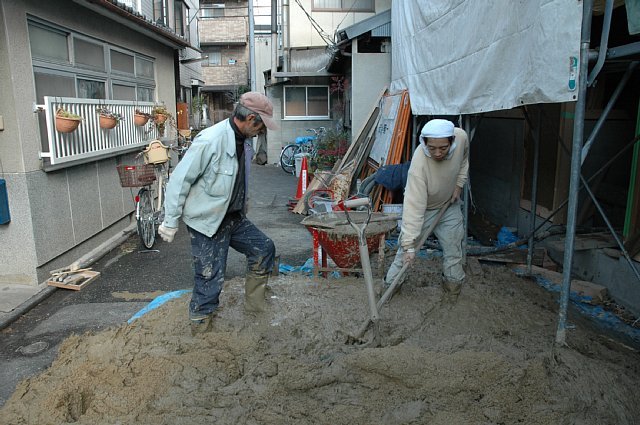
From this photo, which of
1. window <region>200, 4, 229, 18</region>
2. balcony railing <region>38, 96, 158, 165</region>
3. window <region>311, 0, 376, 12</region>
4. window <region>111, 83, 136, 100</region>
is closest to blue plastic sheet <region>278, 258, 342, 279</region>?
balcony railing <region>38, 96, 158, 165</region>

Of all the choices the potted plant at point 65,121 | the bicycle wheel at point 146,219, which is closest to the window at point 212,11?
the bicycle wheel at point 146,219

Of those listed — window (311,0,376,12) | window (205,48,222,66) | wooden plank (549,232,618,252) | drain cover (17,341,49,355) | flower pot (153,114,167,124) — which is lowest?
drain cover (17,341,49,355)

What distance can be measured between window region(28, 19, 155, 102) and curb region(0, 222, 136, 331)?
7.05 feet

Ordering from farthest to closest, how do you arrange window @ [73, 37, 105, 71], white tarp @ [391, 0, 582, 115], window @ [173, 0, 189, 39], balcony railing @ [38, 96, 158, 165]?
1. window @ [173, 0, 189, 39]
2. window @ [73, 37, 105, 71]
3. balcony railing @ [38, 96, 158, 165]
4. white tarp @ [391, 0, 582, 115]

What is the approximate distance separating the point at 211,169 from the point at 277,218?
6468mm

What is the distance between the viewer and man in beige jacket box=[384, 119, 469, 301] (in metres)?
4.25

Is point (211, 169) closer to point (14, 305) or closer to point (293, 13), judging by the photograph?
point (14, 305)

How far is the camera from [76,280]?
246 inches

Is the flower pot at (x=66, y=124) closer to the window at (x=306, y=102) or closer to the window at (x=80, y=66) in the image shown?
the window at (x=80, y=66)

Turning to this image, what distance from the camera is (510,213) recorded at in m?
8.29

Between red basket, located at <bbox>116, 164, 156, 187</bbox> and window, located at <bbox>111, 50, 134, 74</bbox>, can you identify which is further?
window, located at <bbox>111, 50, 134, 74</bbox>

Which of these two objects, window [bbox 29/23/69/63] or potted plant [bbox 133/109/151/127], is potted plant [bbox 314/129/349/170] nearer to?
potted plant [bbox 133/109/151/127]

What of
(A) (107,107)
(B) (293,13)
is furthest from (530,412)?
(B) (293,13)

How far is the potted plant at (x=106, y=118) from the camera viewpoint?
25.5 ft
